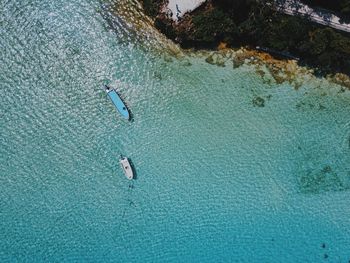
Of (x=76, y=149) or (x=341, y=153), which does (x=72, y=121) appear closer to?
(x=76, y=149)

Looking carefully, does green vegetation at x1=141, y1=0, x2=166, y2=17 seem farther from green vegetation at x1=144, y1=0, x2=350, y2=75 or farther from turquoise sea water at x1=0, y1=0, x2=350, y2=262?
turquoise sea water at x1=0, y1=0, x2=350, y2=262

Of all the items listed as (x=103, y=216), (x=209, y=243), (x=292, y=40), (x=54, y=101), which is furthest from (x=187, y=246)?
(x=292, y=40)

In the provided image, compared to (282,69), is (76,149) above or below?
above

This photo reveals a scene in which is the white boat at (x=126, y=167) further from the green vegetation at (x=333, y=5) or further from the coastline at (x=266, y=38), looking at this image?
the green vegetation at (x=333, y=5)

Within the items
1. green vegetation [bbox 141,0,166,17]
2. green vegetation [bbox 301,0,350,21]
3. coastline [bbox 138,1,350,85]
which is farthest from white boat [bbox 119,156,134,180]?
green vegetation [bbox 301,0,350,21]

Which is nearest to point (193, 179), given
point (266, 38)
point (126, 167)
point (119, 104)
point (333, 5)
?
point (126, 167)

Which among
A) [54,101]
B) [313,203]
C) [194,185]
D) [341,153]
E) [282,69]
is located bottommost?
[313,203]

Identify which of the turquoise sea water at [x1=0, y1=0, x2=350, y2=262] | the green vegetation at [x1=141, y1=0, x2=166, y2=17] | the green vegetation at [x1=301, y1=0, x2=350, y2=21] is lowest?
the turquoise sea water at [x1=0, y1=0, x2=350, y2=262]

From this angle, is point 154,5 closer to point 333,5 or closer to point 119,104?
point 119,104

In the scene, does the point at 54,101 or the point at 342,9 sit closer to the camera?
the point at 342,9
